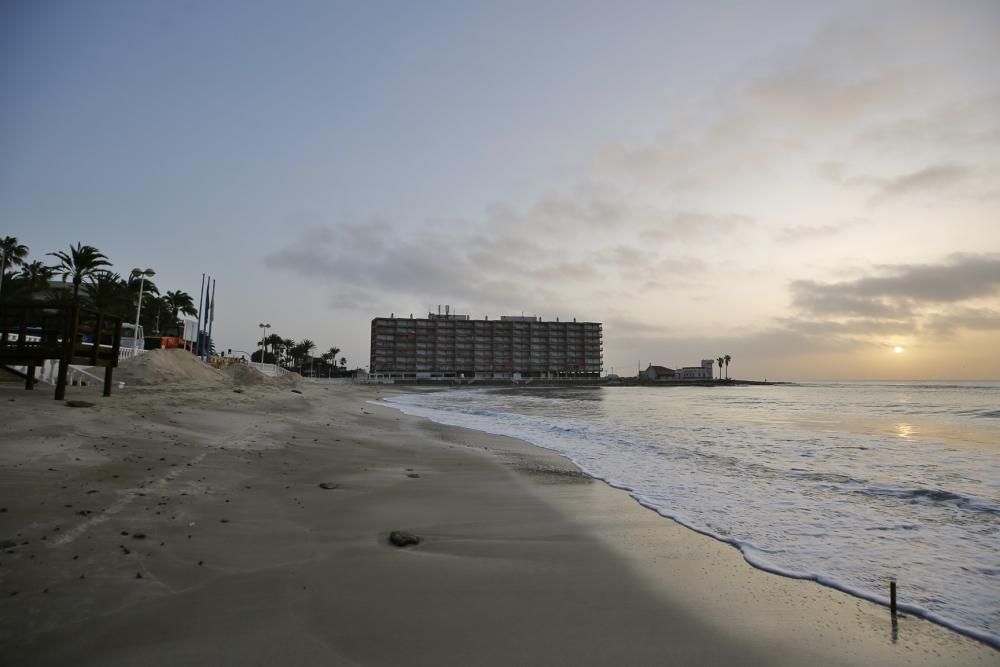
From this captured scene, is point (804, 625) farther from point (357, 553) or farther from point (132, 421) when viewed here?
point (132, 421)

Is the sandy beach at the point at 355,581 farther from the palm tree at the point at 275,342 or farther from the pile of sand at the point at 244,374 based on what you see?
the palm tree at the point at 275,342

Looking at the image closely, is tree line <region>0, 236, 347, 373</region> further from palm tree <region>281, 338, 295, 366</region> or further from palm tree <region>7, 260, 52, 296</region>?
palm tree <region>281, 338, 295, 366</region>

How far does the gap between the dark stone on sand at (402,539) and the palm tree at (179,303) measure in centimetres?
7880

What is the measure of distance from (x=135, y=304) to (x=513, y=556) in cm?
6175

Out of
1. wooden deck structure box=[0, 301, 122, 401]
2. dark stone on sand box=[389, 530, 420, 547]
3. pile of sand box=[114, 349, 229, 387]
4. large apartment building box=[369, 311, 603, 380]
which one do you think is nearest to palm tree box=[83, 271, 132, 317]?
pile of sand box=[114, 349, 229, 387]

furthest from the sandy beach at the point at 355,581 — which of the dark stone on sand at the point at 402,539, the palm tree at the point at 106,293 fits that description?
the palm tree at the point at 106,293

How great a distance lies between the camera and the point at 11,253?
146ft

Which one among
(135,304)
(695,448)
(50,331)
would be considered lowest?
(695,448)

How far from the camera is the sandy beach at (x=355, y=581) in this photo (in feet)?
8.35

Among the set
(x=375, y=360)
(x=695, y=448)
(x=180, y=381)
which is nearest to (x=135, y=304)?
(x=180, y=381)

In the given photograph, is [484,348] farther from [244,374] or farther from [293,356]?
[244,374]

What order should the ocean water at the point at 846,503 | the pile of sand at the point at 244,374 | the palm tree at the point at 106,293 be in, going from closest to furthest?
1. the ocean water at the point at 846,503
2. the pile of sand at the point at 244,374
3. the palm tree at the point at 106,293

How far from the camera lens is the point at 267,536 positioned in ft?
13.2

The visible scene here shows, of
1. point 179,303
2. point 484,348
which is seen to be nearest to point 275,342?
point 179,303
